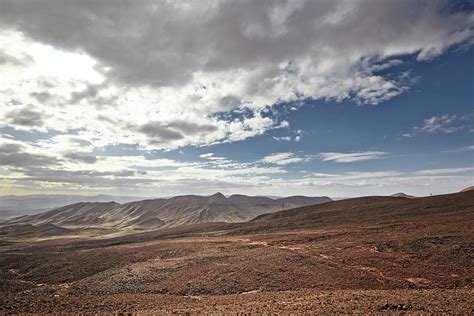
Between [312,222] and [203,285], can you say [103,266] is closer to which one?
[203,285]

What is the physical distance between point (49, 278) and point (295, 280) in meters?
29.4

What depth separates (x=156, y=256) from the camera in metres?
42.7

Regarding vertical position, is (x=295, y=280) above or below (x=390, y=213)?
below

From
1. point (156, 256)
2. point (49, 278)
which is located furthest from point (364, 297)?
point (49, 278)

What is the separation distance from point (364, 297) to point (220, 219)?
592 feet

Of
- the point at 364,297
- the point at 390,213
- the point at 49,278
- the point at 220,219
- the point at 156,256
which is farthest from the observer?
the point at 220,219

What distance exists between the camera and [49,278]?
35.1 metres

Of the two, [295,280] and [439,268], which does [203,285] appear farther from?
[439,268]

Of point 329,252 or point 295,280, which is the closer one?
point 295,280

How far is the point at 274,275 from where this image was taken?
28375mm

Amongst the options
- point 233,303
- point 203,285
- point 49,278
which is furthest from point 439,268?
point 49,278

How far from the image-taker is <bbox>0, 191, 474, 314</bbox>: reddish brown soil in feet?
62.0

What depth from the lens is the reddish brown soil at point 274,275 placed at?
18906 mm

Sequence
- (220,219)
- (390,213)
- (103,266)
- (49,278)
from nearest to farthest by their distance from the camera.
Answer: (49,278)
(103,266)
(390,213)
(220,219)
